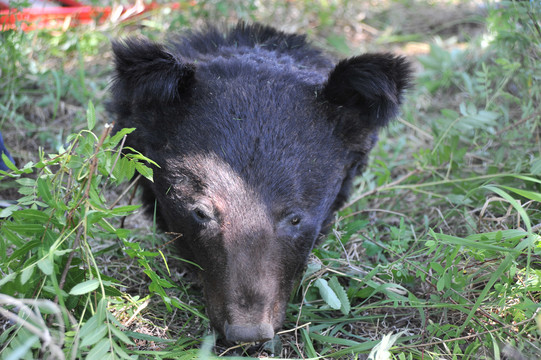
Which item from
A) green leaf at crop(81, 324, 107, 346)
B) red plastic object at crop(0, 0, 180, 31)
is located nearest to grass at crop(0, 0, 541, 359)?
green leaf at crop(81, 324, 107, 346)

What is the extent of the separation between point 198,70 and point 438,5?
5.50 meters

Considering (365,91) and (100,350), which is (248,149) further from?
(100,350)

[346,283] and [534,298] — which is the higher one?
[534,298]

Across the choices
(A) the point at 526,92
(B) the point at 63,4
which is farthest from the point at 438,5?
(B) the point at 63,4

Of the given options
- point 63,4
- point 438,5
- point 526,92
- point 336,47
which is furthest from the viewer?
point 438,5

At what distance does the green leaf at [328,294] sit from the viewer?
2.33 meters

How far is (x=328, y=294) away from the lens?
7.80ft

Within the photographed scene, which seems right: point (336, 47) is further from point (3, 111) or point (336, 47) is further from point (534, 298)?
point (534, 298)

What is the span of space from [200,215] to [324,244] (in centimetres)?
89

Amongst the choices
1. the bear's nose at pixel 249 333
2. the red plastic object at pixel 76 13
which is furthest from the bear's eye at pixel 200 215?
the red plastic object at pixel 76 13

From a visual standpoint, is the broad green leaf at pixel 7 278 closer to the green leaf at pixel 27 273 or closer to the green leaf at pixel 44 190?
the green leaf at pixel 27 273

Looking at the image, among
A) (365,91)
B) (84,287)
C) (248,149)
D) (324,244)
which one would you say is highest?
(365,91)

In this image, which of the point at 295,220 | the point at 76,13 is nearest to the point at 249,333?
the point at 295,220

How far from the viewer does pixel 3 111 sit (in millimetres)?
3773
